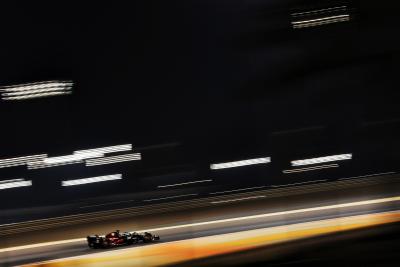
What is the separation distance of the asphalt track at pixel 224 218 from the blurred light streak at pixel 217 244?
0.15 metres

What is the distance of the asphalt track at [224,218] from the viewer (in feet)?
22.5

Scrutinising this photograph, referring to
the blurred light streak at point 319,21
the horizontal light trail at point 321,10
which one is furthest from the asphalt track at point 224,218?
the horizontal light trail at point 321,10

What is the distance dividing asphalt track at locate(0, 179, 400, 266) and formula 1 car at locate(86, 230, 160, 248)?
0.13m

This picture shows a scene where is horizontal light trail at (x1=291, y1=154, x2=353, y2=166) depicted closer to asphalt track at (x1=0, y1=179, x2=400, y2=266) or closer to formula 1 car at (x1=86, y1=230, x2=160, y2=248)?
asphalt track at (x1=0, y1=179, x2=400, y2=266)

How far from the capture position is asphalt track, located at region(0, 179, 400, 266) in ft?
22.5

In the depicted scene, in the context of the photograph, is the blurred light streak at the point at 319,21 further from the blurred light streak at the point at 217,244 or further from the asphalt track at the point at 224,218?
the blurred light streak at the point at 217,244

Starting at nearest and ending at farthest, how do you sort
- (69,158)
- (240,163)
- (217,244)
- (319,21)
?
(217,244)
(319,21)
(240,163)
(69,158)

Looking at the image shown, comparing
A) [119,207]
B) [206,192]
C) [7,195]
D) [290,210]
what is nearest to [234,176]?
[206,192]

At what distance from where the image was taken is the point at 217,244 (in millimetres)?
6488

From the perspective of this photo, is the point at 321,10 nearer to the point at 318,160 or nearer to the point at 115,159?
the point at 318,160

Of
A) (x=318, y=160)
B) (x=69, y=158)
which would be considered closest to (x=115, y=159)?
(x=69, y=158)

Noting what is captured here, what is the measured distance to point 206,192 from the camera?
7.93 meters

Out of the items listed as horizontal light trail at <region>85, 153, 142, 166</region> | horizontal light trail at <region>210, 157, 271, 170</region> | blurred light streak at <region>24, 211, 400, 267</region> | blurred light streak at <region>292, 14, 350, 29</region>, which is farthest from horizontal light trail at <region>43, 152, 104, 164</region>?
blurred light streak at <region>292, 14, 350, 29</region>

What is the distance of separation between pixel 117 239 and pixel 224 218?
1.58 m
